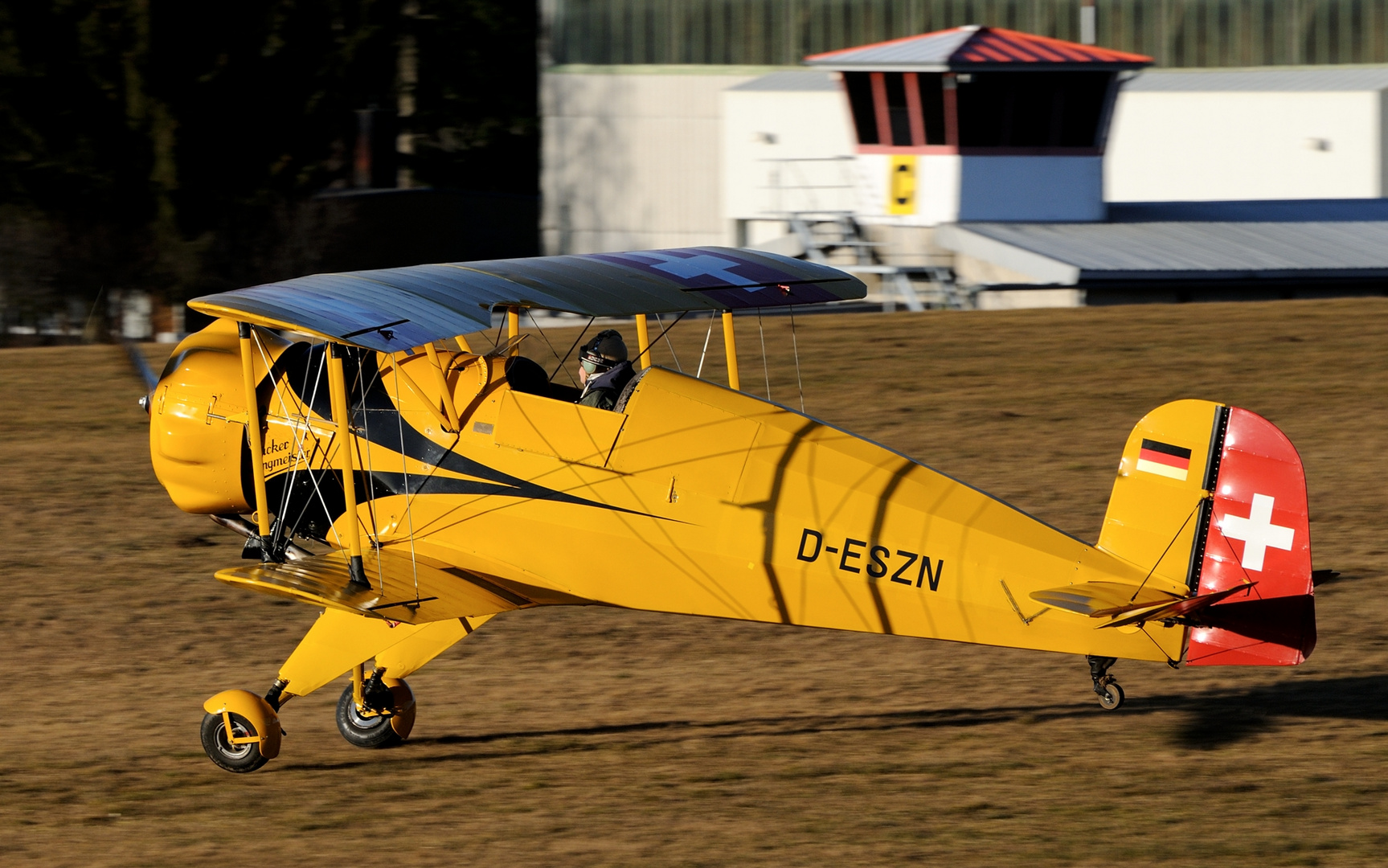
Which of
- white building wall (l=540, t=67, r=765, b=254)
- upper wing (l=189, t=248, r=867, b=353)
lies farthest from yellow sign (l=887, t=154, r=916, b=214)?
upper wing (l=189, t=248, r=867, b=353)

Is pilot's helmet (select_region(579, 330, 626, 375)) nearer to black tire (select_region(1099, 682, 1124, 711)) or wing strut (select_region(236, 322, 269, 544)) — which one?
wing strut (select_region(236, 322, 269, 544))

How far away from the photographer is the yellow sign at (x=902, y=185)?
97.9ft

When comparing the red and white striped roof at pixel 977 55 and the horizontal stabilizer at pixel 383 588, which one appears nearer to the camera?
the horizontal stabilizer at pixel 383 588

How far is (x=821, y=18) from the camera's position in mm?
38812

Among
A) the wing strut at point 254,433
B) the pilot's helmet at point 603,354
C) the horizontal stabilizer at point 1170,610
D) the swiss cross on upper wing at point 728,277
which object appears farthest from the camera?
the swiss cross on upper wing at point 728,277

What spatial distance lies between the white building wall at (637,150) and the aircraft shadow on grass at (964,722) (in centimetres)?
3015

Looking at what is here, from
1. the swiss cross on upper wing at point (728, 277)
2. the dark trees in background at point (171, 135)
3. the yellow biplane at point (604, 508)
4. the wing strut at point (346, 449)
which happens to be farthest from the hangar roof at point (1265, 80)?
the wing strut at point (346, 449)

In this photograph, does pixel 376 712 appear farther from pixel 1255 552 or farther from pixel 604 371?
pixel 1255 552

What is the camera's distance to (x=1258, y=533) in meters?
7.18

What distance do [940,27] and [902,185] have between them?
947cm

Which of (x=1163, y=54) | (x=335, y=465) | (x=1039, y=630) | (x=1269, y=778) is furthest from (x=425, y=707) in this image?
(x=1163, y=54)

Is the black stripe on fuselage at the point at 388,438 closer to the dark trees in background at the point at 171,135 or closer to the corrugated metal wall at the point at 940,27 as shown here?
the dark trees in background at the point at 171,135

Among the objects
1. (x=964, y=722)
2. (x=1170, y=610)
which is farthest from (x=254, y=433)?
(x=1170, y=610)

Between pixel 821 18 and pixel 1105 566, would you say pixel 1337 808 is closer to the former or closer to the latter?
pixel 1105 566
